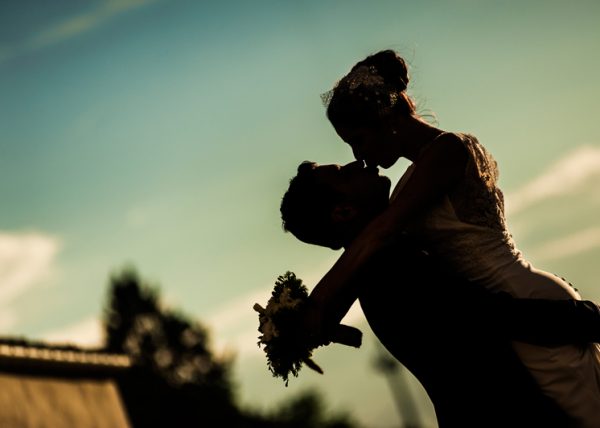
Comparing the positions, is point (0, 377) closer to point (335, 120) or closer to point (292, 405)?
point (335, 120)

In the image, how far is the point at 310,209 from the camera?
16.2 ft

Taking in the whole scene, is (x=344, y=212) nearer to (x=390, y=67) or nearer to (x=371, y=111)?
(x=371, y=111)

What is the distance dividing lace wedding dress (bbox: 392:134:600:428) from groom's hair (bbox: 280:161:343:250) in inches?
15.0

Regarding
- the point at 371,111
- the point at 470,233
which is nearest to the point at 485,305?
the point at 470,233

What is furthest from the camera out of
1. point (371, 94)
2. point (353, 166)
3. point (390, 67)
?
point (390, 67)

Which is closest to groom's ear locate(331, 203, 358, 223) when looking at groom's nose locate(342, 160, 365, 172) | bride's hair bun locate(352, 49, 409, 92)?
groom's nose locate(342, 160, 365, 172)

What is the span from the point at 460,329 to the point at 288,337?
0.94 m

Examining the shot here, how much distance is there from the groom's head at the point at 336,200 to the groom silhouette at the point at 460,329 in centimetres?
30

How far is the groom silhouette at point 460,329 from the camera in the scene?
4.46 metres

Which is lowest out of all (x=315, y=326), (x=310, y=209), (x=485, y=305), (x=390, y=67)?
(x=485, y=305)

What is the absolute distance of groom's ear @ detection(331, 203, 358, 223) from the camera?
4859 millimetres

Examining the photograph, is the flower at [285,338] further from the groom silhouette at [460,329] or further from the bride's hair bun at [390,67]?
the bride's hair bun at [390,67]

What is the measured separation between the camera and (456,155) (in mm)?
4727

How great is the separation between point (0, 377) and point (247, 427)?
67.8 feet
